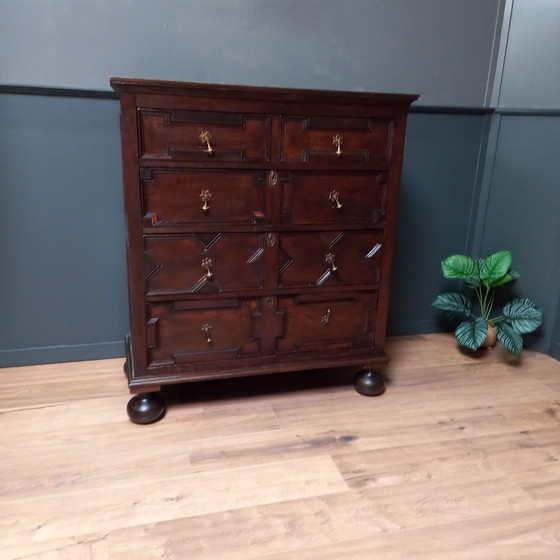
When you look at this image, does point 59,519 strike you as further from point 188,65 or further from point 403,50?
point 403,50

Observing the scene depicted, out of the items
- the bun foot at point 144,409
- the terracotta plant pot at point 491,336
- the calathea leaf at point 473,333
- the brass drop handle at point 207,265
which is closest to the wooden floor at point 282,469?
the bun foot at point 144,409

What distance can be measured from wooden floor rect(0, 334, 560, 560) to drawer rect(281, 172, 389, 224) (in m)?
0.65

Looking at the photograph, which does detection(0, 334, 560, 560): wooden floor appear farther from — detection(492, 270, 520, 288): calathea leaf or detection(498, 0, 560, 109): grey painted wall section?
detection(498, 0, 560, 109): grey painted wall section

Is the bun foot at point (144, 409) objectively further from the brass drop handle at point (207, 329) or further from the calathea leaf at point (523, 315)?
the calathea leaf at point (523, 315)

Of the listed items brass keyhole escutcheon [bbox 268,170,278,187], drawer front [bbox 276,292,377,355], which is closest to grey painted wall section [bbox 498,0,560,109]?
drawer front [bbox 276,292,377,355]

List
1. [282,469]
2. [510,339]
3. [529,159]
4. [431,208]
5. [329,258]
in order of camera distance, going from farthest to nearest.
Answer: [431,208] → [529,159] → [510,339] → [329,258] → [282,469]

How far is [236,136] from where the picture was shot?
1.48 m

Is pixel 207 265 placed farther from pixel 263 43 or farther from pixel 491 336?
pixel 491 336

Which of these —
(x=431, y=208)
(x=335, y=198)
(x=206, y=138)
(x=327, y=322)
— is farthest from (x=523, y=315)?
(x=206, y=138)

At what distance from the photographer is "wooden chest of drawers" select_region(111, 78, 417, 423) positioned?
144cm

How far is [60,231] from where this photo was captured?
1871mm

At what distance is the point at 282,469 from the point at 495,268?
125 cm

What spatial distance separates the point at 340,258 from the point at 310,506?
762 millimetres

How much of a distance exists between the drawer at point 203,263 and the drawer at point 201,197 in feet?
0.17
